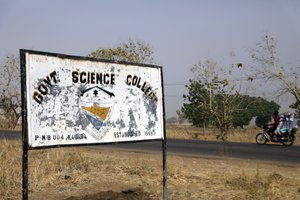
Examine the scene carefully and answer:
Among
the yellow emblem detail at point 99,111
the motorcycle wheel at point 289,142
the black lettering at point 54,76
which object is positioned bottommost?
the motorcycle wheel at point 289,142

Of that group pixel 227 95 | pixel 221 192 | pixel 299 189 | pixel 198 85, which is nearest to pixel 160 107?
pixel 221 192

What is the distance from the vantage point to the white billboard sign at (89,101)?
Result: 516cm

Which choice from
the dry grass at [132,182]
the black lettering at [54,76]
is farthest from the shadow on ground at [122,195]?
the black lettering at [54,76]

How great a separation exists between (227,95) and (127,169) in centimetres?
2359

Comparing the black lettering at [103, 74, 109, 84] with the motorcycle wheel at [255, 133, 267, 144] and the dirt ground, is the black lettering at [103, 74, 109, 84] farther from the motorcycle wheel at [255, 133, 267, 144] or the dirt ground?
the motorcycle wheel at [255, 133, 267, 144]

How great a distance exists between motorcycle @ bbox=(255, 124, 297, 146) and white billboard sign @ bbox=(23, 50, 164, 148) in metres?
17.0

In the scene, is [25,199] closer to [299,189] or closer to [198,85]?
[299,189]

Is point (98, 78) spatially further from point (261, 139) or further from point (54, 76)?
point (261, 139)

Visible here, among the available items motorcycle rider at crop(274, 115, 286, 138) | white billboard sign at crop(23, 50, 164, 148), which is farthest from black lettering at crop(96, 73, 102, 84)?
motorcycle rider at crop(274, 115, 286, 138)

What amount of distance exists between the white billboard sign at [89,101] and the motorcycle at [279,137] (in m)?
17.0

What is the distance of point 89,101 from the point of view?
229 inches

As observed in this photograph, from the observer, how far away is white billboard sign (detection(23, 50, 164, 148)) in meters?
5.16

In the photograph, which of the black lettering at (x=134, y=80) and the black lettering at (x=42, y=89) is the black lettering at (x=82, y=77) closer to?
the black lettering at (x=42, y=89)

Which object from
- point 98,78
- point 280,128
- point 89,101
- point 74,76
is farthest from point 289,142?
point 74,76
